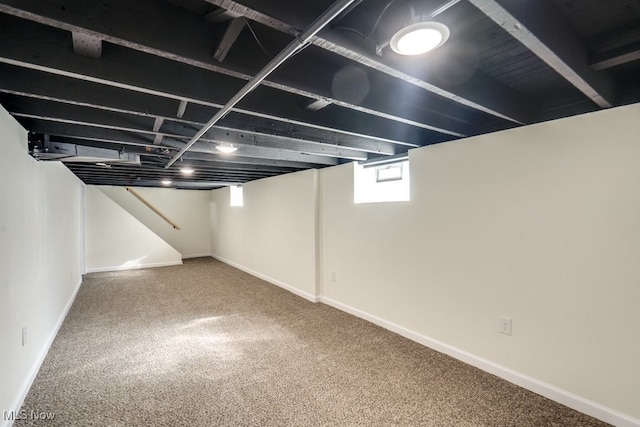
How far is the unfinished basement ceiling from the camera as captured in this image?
1145 millimetres

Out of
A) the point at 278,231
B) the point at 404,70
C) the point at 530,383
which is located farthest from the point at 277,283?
the point at 404,70

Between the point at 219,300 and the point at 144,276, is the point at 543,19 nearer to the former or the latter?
the point at 219,300

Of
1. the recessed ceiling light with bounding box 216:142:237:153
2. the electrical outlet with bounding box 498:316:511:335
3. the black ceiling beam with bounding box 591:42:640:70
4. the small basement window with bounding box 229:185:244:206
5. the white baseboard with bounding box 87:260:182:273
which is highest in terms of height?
the black ceiling beam with bounding box 591:42:640:70

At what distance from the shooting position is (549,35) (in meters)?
1.23

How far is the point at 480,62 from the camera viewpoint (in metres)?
1.68

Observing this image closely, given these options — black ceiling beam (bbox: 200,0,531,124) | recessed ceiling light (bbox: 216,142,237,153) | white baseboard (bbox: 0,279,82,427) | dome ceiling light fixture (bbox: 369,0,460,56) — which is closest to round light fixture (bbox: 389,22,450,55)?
dome ceiling light fixture (bbox: 369,0,460,56)

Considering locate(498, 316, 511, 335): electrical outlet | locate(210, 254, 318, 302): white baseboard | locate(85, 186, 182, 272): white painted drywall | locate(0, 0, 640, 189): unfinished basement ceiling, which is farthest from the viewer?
locate(85, 186, 182, 272): white painted drywall

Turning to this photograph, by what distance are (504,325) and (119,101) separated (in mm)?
3159

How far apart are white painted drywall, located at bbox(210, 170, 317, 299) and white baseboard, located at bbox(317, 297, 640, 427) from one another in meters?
1.65

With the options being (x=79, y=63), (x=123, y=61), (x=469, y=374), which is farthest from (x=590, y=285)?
(x=79, y=63)

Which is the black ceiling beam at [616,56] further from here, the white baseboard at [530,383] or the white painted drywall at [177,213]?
the white painted drywall at [177,213]

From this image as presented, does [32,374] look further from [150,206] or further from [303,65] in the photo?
[150,206]

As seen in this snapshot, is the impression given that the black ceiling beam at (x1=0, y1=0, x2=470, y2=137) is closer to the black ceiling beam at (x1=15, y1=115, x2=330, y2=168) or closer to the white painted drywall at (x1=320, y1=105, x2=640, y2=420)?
the black ceiling beam at (x1=15, y1=115, x2=330, y2=168)

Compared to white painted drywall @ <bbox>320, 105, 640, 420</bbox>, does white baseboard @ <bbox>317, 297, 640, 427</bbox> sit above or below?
below
